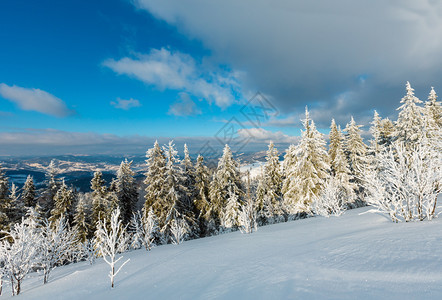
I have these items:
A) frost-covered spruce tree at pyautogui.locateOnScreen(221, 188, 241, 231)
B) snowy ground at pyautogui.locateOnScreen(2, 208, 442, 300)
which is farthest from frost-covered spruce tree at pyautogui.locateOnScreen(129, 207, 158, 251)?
snowy ground at pyautogui.locateOnScreen(2, 208, 442, 300)

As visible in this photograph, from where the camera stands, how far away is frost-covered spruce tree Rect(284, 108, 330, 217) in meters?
21.2

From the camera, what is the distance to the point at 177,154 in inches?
893

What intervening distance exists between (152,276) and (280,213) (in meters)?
20.8

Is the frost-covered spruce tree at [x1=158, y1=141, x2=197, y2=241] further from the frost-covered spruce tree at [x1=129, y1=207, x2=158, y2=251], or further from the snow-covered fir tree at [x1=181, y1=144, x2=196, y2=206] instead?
the snow-covered fir tree at [x1=181, y1=144, x2=196, y2=206]

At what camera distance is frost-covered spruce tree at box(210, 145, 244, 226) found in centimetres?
2484

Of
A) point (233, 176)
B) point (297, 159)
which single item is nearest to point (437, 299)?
point (297, 159)

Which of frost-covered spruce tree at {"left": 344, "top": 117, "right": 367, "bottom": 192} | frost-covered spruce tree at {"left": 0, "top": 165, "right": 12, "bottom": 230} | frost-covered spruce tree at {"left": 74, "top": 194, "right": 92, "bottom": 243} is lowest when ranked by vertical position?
frost-covered spruce tree at {"left": 74, "top": 194, "right": 92, "bottom": 243}

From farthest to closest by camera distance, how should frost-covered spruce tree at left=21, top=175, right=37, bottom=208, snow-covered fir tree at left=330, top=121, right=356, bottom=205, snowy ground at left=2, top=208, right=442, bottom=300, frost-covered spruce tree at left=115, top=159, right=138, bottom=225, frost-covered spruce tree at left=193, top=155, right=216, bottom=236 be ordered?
frost-covered spruce tree at left=115, top=159, right=138, bottom=225 < frost-covered spruce tree at left=21, top=175, right=37, bottom=208 < snow-covered fir tree at left=330, top=121, right=356, bottom=205 < frost-covered spruce tree at left=193, top=155, right=216, bottom=236 < snowy ground at left=2, top=208, right=442, bottom=300

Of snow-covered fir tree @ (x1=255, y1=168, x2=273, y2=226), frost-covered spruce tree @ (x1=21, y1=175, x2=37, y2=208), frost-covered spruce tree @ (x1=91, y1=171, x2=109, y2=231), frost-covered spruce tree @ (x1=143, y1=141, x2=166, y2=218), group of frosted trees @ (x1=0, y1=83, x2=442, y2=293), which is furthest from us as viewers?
snow-covered fir tree @ (x1=255, y1=168, x2=273, y2=226)

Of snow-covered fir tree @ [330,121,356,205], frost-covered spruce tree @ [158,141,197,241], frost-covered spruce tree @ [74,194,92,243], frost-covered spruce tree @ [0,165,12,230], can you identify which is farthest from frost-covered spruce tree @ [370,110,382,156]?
frost-covered spruce tree @ [0,165,12,230]

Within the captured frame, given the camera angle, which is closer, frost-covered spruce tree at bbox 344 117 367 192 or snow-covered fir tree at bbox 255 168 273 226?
snow-covered fir tree at bbox 255 168 273 226

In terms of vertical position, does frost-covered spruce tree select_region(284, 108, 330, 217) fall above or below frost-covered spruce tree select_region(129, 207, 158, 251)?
above

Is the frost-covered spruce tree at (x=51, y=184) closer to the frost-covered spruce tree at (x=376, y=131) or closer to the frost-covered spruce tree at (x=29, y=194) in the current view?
the frost-covered spruce tree at (x=29, y=194)

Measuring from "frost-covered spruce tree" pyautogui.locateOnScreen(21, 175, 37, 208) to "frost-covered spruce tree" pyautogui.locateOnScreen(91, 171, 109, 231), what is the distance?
363 inches
